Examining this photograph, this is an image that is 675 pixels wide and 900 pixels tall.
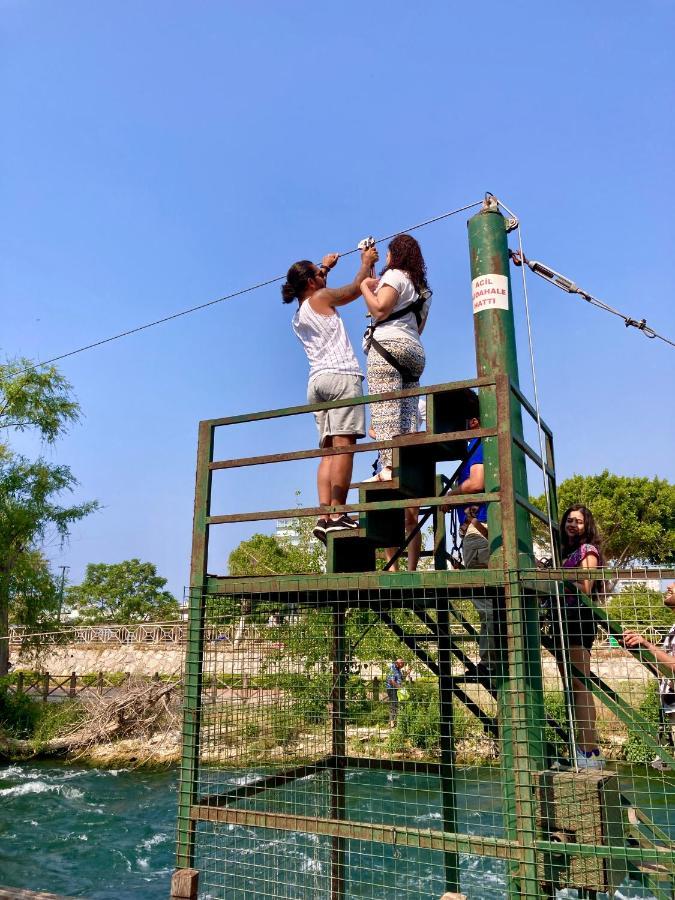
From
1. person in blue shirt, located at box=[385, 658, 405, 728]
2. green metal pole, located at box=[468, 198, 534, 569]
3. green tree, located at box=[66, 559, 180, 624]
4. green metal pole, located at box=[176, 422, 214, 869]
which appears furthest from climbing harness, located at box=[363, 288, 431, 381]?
green tree, located at box=[66, 559, 180, 624]

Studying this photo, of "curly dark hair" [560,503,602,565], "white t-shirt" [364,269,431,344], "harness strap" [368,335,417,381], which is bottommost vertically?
"curly dark hair" [560,503,602,565]

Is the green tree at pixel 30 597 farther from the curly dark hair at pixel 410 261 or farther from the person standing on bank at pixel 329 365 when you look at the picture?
the curly dark hair at pixel 410 261

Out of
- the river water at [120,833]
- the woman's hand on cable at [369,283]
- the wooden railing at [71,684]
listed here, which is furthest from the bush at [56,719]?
the woman's hand on cable at [369,283]

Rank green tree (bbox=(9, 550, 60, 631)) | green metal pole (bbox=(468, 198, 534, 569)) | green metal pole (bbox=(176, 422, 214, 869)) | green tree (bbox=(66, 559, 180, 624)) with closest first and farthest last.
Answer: green metal pole (bbox=(468, 198, 534, 569)), green metal pole (bbox=(176, 422, 214, 869)), green tree (bbox=(9, 550, 60, 631)), green tree (bbox=(66, 559, 180, 624))

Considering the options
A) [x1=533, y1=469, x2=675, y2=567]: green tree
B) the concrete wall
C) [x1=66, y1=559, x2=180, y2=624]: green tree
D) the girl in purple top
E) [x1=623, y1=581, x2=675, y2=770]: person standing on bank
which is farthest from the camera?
[x1=66, y1=559, x2=180, y2=624]: green tree

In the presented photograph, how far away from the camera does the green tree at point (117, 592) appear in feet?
236

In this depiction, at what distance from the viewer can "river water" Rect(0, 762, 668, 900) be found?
12.4 m

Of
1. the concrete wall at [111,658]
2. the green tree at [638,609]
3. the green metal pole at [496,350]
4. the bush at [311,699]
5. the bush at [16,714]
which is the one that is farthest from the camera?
the concrete wall at [111,658]

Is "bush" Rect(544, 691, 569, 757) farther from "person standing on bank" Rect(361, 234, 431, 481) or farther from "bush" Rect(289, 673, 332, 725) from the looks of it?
"person standing on bank" Rect(361, 234, 431, 481)

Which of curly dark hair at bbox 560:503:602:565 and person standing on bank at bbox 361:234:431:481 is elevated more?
person standing on bank at bbox 361:234:431:481

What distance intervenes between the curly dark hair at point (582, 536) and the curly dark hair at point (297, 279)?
2.68m

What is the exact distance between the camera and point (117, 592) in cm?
7350

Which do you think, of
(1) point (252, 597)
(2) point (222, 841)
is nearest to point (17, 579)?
(2) point (222, 841)

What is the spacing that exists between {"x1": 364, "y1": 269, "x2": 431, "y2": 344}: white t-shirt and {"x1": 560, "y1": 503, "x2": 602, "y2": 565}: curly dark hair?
182 cm
